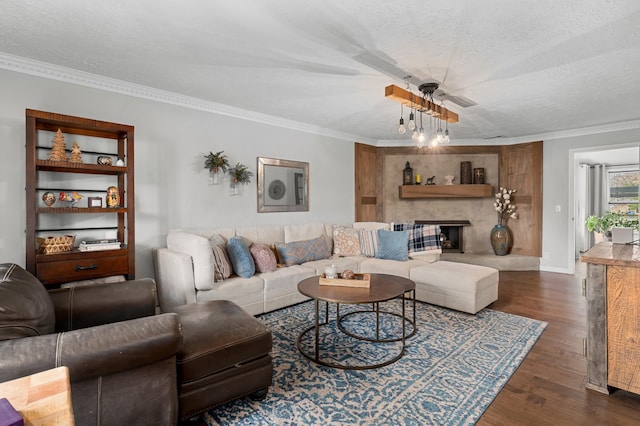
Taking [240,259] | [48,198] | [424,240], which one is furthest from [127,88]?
[424,240]

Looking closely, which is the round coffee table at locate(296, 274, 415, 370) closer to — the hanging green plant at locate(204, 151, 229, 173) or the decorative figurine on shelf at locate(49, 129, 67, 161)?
the hanging green plant at locate(204, 151, 229, 173)

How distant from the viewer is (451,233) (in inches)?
252

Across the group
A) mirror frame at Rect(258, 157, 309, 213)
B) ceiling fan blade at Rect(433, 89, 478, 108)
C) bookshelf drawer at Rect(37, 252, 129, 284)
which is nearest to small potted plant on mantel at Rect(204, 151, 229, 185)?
mirror frame at Rect(258, 157, 309, 213)

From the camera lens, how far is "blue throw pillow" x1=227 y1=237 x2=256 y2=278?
11.3 ft

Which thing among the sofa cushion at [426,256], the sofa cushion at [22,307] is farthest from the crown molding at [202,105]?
the sofa cushion at [426,256]

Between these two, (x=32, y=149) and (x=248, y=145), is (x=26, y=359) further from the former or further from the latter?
(x=248, y=145)

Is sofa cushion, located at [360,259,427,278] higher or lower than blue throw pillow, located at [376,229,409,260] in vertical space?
lower

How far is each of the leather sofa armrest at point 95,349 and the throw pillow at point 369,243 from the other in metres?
3.48

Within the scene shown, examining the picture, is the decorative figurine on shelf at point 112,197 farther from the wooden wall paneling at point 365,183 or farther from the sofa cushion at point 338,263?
the wooden wall paneling at point 365,183

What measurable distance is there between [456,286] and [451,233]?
3.17 meters

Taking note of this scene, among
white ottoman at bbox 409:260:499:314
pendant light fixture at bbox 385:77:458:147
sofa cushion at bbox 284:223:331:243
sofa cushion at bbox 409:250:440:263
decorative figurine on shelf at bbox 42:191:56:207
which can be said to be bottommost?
white ottoman at bbox 409:260:499:314

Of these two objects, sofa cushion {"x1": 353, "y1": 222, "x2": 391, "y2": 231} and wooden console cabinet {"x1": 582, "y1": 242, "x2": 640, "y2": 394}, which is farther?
sofa cushion {"x1": 353, "y1": 222, "x2": 391, "y2": 231}

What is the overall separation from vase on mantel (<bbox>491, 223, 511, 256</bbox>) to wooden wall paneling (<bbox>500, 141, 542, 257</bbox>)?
241 millimetres

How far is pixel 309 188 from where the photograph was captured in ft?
16.9
